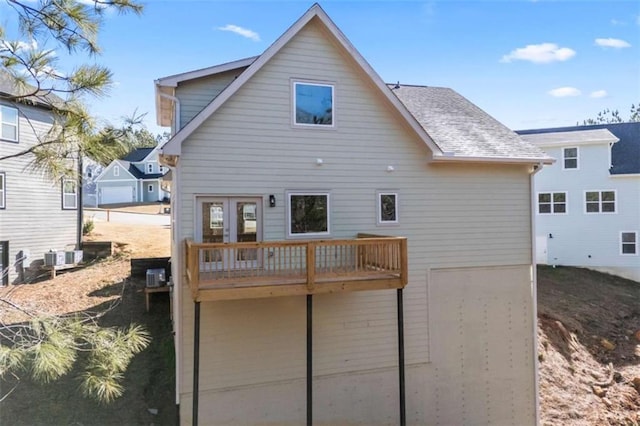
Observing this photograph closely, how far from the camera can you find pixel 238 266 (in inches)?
309

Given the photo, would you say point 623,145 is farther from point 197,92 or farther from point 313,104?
point 197,92

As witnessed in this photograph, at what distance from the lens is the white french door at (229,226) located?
7734 mm

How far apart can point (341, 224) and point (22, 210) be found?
41.2 feet

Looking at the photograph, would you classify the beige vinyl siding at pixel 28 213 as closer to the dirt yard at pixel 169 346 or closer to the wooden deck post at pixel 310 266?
the dirt yard at pixel 169 346

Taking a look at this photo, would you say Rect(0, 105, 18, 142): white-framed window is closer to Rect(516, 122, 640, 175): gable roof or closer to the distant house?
Rect(516, 122, 640, 175): gable roof

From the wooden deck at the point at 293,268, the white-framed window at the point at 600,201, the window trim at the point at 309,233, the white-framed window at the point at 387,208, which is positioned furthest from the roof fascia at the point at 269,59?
the white-framed window at the point at 600,201

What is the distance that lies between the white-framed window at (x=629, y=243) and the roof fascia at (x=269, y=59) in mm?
17218

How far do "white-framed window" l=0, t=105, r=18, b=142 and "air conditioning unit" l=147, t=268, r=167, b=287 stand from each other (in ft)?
24.2

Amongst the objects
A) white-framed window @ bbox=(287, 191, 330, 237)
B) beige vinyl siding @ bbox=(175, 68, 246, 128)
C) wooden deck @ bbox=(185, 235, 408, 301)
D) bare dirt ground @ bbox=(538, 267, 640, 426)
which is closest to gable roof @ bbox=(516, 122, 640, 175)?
bare dirt ground @ bbox=(538, 267, 640, 426)

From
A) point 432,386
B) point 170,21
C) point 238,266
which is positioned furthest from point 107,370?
point 432,386

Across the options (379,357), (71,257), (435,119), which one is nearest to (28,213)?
(71,257)

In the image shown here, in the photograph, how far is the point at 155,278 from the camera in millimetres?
11523

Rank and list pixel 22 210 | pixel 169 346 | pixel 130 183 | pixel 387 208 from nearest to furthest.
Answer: pixel 387 208
pixel 169 346
pixel 22 210
pixel 130 183

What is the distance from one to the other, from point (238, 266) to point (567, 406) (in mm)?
10802
